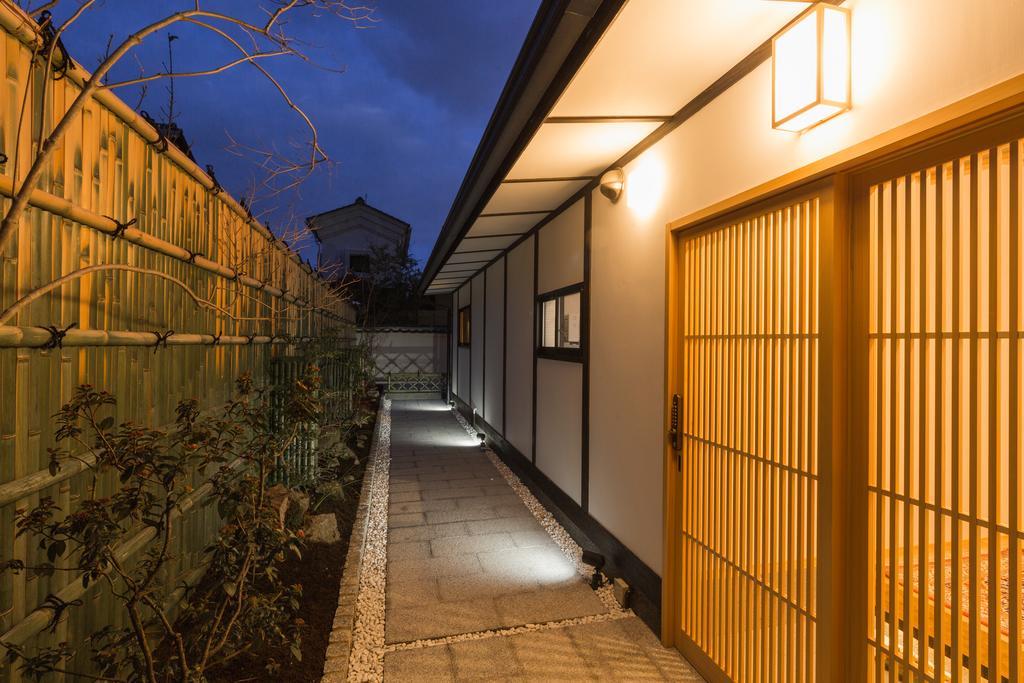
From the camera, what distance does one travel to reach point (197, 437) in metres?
1.76

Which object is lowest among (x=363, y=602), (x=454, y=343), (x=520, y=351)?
(x=363, y=602)

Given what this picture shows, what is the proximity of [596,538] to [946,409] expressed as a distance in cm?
292

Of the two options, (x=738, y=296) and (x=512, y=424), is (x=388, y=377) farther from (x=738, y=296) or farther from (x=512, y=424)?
(x=738, y=296)

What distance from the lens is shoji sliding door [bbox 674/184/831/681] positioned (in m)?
2.13

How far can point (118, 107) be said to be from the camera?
7.45 ft

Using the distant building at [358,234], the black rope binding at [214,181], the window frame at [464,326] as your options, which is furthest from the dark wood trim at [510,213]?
the distant building at [358,234]

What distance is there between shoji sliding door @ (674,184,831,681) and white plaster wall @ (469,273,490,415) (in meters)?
7.10

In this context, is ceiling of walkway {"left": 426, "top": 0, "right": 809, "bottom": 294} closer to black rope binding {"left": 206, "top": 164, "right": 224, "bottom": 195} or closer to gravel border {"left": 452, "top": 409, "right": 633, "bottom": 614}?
black rope binding {"left": 206, "top": 164, "right": 224, "bottom": 195}

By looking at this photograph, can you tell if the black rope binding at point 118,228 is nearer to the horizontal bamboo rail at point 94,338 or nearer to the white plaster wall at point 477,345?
the horizontal bamboo rail at point 94,338

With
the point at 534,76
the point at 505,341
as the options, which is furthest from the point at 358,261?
the point at 534,76

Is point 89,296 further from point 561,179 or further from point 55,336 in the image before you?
point 561,179

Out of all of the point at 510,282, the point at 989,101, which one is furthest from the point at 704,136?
the point at 510,282

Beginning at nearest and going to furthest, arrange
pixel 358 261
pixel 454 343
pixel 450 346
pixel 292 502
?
pixel 292 502 < pixel 454 343 < pixel 450 346 < pixel 358 261

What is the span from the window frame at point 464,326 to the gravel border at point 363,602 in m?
5.71
